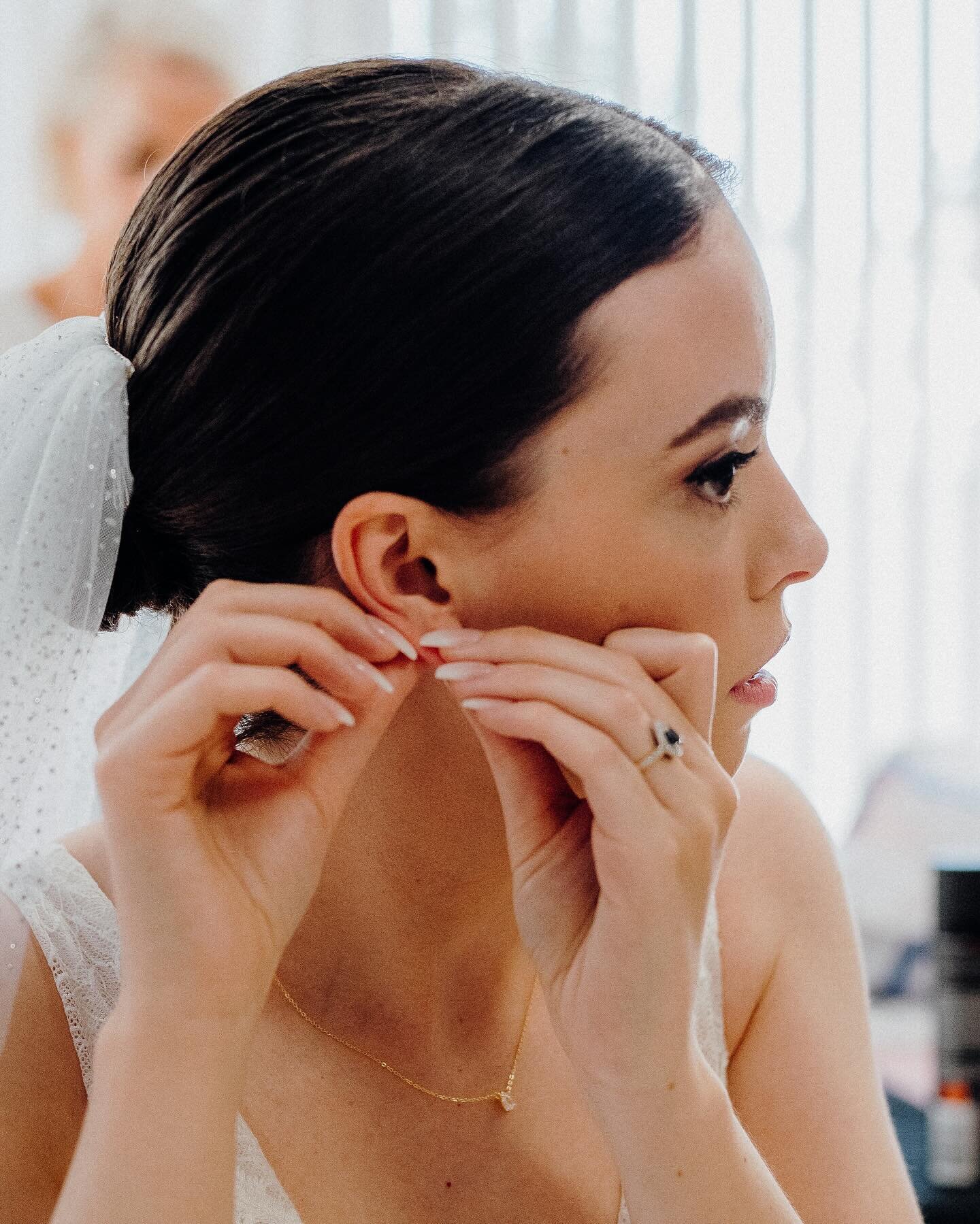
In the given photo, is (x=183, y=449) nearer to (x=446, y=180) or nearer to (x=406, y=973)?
(x=446, y=180)

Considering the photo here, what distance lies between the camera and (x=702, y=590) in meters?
0.99

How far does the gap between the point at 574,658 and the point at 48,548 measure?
1.33ft

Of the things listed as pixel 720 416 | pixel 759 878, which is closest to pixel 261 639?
pixel 720 416

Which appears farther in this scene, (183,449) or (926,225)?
(926,225)

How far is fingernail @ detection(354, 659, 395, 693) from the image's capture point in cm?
89

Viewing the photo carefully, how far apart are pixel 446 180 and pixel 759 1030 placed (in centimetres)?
84

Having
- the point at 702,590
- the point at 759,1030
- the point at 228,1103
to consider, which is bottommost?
the point at 759,1030

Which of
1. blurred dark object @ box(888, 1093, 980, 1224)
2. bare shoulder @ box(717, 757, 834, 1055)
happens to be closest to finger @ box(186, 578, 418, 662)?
bare shoulder @ box(717, 757, 834, 1055)

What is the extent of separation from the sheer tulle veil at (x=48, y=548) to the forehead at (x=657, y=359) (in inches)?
13.4

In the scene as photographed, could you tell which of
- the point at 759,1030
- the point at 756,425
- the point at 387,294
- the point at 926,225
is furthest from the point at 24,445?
the point at 926,225

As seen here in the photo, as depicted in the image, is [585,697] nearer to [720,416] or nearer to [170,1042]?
[720,416]

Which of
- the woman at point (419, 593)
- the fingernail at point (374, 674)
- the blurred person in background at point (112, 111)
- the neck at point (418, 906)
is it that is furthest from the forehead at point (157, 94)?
the fingernail at point (374, 674)

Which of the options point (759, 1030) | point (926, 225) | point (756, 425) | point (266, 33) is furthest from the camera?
point (926, 225)

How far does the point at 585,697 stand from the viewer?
876 mm
